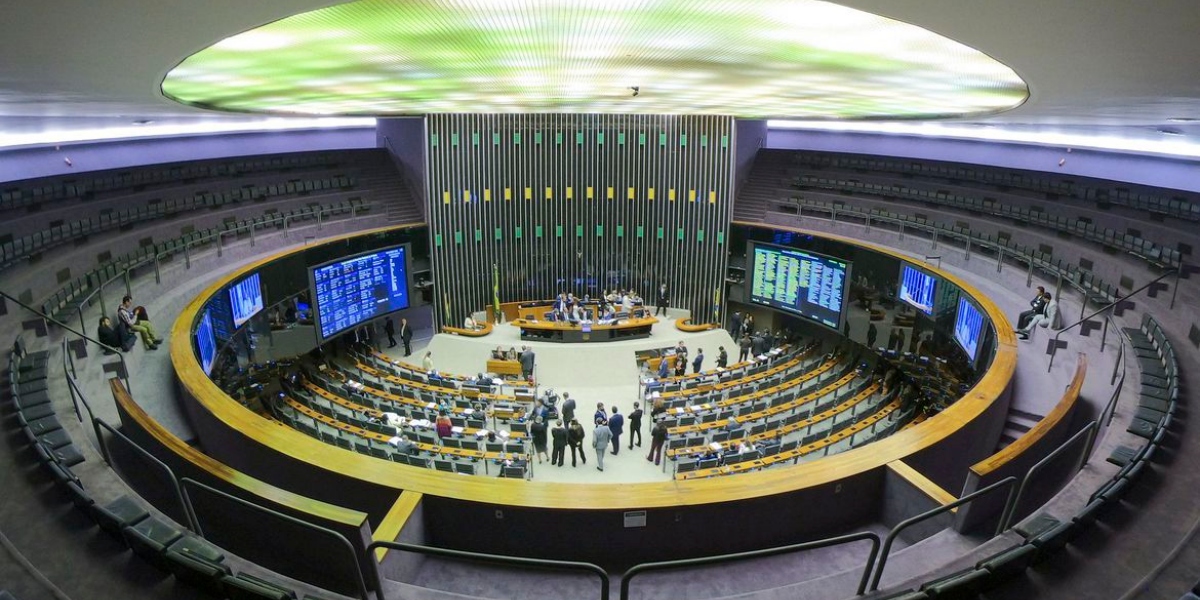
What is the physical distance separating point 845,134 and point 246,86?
16.7 metres

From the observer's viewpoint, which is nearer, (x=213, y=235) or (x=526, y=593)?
(x=526, y=593)

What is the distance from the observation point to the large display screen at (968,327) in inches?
412

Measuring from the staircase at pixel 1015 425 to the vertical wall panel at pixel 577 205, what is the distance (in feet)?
38.0

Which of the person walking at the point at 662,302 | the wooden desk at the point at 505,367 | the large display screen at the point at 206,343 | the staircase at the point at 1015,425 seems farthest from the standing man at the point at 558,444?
the person walking at the point at 662,302

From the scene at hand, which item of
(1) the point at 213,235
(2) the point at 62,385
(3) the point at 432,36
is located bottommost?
(2) the point at 62,385

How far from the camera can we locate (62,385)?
6305mm

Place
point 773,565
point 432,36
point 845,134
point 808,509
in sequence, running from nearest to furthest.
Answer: point 432,36, point 773,565, point 808,509, point 845,134

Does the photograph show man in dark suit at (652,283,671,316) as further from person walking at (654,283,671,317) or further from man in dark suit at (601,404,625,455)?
man in dark suit at (601,404,625,455)

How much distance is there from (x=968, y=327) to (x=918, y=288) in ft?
7.59

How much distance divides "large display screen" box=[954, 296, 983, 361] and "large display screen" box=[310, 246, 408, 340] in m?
13.2

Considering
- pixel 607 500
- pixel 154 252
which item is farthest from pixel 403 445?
pixel 154 252

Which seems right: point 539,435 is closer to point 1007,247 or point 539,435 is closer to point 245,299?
point 245,299

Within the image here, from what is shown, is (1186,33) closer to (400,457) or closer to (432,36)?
(432,36)

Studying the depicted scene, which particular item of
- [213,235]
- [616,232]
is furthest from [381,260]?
[616,232]
